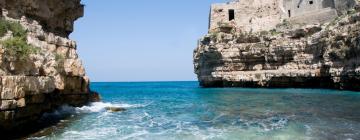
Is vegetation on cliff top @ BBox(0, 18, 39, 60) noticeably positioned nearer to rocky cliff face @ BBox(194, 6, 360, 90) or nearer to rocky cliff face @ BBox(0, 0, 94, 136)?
rocky cliff face @ BBox(0, 0, 94, 136)

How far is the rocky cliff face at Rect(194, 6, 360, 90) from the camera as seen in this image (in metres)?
29.9

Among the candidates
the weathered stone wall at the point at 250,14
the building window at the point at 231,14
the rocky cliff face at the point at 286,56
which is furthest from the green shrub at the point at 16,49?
the building window at the point at 231,14

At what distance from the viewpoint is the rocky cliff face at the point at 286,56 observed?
29922 millimetres

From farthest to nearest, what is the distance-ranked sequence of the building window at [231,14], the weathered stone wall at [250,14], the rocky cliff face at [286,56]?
1. the building window at [231,14]
2. the weathered stone wall at [250,14]
3. the rocky cliff face at [286,56]

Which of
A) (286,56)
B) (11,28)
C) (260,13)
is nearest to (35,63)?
(11,28)

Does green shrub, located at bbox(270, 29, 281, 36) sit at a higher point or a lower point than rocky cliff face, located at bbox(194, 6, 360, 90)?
higher

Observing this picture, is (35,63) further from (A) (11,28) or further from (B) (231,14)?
(B) (231,14)

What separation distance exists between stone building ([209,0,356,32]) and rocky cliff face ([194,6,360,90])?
1.54 metres

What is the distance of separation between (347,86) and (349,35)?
4245 mm

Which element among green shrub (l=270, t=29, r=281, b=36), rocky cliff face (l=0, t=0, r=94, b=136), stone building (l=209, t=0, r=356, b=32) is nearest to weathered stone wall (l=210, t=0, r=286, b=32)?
stone building (l=209, t=0, r=356, b=32)

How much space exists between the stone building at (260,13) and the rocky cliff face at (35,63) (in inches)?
1063

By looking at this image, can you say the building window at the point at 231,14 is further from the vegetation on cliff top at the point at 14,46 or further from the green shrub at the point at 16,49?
the green shrub at the point at 16,49

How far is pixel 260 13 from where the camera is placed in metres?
43.8

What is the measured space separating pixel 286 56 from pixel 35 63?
30036 mm
